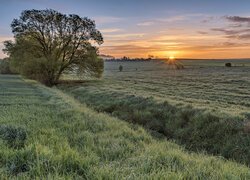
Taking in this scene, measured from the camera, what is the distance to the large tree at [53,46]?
44.5 metres

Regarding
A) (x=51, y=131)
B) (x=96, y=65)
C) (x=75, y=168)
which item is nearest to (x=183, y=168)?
(x=75, y=168)

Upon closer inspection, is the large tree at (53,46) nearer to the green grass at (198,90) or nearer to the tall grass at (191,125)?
the green grass at (198,90)

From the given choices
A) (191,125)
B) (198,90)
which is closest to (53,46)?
(198,90)

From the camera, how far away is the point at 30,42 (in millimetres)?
46438

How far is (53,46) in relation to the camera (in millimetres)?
46969

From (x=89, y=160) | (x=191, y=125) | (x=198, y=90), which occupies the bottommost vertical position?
(x=191, y=125)

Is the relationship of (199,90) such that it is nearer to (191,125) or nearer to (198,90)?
(198,90)

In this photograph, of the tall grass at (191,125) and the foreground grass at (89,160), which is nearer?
the foreground grass at (89,160)

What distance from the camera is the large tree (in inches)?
1751

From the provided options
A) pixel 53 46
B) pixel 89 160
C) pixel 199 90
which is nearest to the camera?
pixel 89 160

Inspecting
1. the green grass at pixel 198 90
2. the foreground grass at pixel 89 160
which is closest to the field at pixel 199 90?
the green grass at pixel 198 90

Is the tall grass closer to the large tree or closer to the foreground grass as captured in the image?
the foreground grass

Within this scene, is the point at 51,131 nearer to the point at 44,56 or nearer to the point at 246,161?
the point at 246,161

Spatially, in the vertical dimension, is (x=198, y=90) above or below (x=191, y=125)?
above
